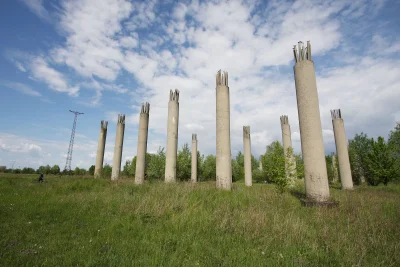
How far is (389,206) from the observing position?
370 inches

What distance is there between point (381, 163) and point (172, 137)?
89.6 ft

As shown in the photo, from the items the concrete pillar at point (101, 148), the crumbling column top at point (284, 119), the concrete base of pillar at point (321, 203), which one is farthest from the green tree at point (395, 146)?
the concrete pillar at point (101, 148)

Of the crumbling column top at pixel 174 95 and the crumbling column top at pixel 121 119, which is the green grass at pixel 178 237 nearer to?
the crumbling column top at pixel 174 95

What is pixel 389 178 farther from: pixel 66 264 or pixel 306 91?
pixel 66 264

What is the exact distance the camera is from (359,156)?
3472cm

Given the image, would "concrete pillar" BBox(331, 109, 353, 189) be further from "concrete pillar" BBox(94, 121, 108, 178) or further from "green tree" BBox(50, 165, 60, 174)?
"green tree" BBox(50, 165, 60, 174)

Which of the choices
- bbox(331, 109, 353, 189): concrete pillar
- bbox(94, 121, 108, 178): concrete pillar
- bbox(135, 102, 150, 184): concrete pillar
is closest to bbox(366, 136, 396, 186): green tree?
bbox(331, 109, 353, 189): concrete pillar

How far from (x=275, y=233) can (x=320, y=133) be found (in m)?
6.76

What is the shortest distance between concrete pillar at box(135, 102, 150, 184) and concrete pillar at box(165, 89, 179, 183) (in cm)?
331

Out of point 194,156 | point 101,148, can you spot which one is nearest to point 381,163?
point 194,156

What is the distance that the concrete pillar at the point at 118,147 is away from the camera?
81.3 ft

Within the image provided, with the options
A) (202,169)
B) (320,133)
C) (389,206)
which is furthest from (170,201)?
(202,169)

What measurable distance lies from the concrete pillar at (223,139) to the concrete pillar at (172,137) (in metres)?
5.28

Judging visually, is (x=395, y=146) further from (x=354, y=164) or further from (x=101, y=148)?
(x=101, y=148)
